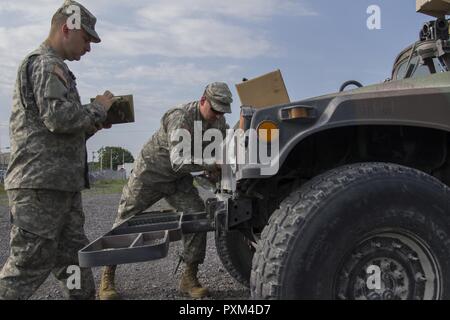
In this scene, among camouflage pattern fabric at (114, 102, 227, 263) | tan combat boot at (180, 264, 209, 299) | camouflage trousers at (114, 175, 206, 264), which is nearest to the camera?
tan combat boot at (180, 264, 209, 299)

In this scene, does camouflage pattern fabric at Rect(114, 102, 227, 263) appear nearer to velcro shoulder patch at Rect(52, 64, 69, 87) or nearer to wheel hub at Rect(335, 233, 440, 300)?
velcro shoulder patch at Rect(52, 64, 69, 87)

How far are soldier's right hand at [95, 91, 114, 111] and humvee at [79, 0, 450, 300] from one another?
0.96 metres

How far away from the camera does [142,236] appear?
293 centimetres

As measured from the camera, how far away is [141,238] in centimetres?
288

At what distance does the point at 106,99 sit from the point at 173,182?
120cm

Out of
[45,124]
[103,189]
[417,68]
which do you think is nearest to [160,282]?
[45,124]

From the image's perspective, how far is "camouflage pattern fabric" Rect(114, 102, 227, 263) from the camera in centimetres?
423

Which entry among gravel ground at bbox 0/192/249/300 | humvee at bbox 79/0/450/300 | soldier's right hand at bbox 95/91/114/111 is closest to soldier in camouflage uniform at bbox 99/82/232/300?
gravel ground at bbox 0/192/249/300

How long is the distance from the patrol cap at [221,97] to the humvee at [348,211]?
3.76 ft

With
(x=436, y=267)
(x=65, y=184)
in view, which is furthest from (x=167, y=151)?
(x=436, y=267)

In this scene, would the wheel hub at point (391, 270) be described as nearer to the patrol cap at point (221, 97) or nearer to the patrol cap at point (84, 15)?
the patrol cap at point (221, 97)

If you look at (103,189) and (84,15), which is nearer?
(84,15)

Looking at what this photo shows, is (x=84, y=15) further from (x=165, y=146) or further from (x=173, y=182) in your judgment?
(x=173, y=182)
